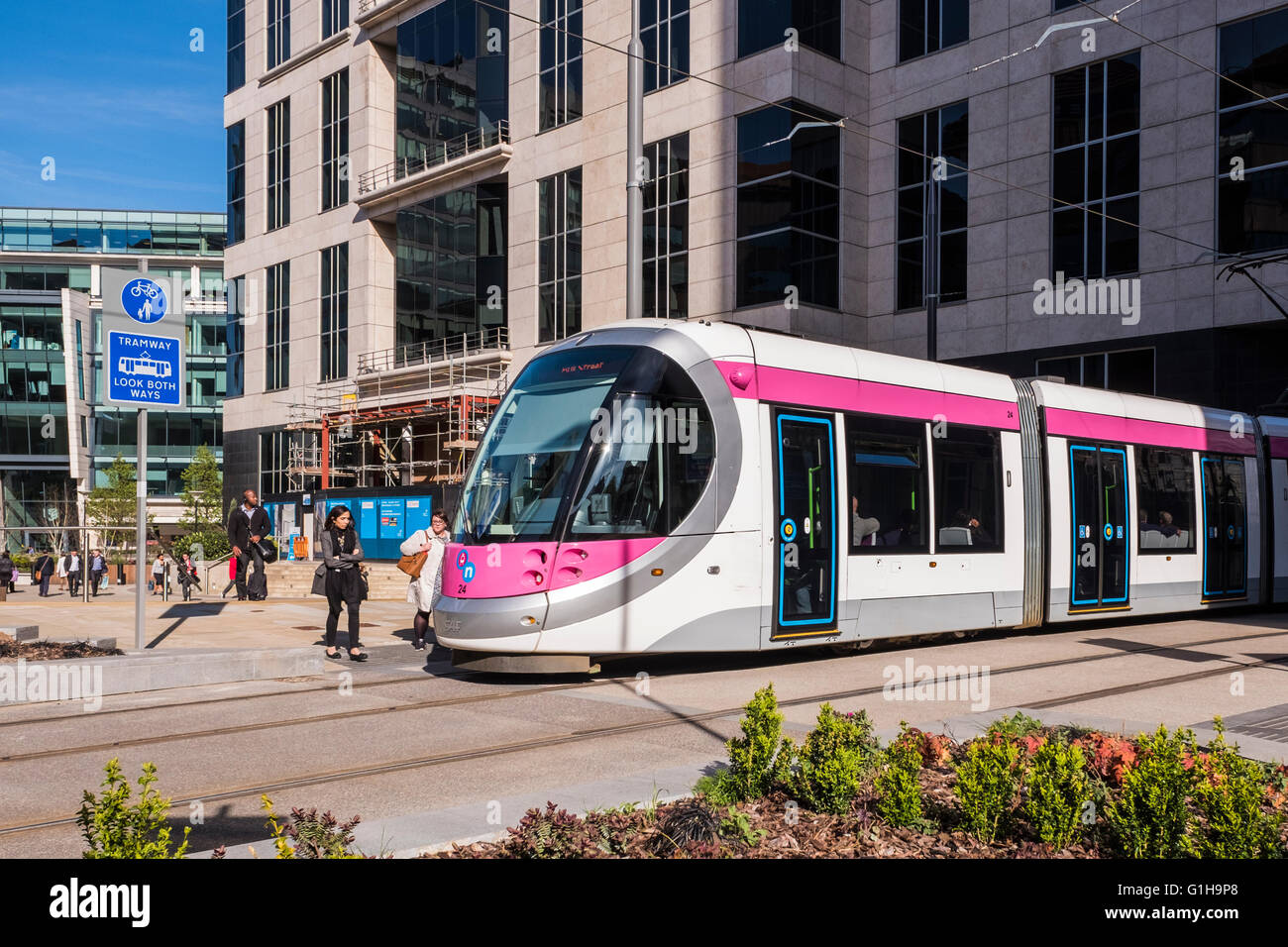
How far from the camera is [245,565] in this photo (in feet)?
68.7

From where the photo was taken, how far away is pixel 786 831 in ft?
16.4

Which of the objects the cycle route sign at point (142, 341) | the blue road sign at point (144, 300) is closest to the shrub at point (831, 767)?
the cycle route sign at point (142, 341)

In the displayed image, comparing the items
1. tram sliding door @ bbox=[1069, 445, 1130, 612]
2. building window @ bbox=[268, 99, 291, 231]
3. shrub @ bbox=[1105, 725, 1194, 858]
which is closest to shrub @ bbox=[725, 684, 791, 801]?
shrub @ bbox=[1105, 725, 1194, 858]

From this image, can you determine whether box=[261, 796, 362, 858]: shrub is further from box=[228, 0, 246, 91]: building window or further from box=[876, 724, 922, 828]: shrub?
box=[228, 0, 246, 91]: building window

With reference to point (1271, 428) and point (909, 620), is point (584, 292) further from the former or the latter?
point (909, 620)

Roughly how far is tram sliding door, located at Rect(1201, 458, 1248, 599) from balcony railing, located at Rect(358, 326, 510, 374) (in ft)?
90.3

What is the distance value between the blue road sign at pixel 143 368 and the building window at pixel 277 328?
42.6m

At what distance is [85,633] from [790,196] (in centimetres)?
2385

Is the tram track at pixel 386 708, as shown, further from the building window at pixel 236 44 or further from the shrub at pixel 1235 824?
the building window at pixel 236 44

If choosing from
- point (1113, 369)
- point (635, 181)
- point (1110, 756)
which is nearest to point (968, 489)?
point (635, 181)

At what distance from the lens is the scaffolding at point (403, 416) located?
1678 inches

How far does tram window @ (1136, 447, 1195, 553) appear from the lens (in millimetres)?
17375

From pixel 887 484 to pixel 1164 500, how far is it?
6.83 metres

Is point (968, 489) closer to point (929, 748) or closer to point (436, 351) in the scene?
point (929, 748)
